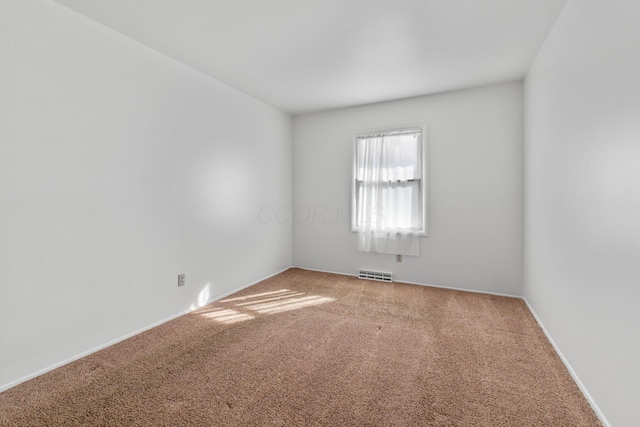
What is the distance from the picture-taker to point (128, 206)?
8.05 ft

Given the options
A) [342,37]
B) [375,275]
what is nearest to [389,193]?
[375,275]

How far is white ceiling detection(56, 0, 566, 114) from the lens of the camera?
6.79 feet

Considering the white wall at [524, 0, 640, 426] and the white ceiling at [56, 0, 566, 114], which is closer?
the white wall at [524, 0, 640, 426]

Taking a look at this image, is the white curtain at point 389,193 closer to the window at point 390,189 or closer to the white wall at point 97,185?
the window at point 390,189

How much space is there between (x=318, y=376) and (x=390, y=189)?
2.84 m

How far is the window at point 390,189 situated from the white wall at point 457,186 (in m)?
0.13

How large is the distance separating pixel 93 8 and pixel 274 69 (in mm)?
1548

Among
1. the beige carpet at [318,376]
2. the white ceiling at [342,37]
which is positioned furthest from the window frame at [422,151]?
the beige carpet at [318,376]

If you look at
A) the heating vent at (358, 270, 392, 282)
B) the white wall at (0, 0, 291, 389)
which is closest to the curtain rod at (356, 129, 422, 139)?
the white wall at (0, 0, 291, 389)

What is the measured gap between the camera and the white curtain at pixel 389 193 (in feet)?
13.1

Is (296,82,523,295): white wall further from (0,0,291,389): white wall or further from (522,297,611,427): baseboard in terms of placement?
(0,0,291,389): white wall

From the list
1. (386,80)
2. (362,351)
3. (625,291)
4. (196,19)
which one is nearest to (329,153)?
(386,80)

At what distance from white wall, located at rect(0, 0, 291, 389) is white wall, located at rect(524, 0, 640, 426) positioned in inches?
129

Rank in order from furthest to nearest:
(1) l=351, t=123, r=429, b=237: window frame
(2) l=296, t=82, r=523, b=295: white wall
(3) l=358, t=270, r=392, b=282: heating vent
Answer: (3) l=358, t=270, r=392, b=282: heating vent < (1) l=351, t=123, r=429, b=237: window frame < (2) l=296, t=82, r=523, b=295: white wall
